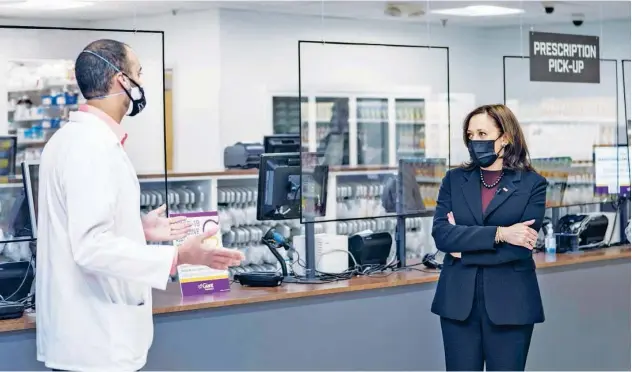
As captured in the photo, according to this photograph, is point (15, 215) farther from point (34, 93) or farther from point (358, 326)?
point (34, 93)

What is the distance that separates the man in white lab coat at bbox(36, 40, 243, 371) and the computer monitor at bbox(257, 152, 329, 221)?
6.79 ft

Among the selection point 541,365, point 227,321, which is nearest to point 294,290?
point 227,321

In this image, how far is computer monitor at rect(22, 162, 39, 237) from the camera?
12.6 feet

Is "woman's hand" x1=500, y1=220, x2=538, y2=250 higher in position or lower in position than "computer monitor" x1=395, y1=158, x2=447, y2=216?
lower

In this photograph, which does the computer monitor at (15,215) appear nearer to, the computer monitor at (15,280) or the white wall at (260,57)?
the computer monitor at (15,280)

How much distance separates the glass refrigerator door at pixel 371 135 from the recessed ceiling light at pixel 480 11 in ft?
14.8

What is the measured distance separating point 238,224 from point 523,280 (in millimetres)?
3315

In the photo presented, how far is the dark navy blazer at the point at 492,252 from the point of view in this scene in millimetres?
3410

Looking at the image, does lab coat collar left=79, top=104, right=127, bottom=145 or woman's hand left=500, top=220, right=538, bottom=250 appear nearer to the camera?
lab coat collar left=79, top=104, right=127, bottom=145

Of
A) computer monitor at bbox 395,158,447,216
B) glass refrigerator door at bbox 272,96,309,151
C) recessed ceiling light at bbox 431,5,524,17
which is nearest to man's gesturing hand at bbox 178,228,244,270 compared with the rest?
computer monitor at bbox 395,158,447,216

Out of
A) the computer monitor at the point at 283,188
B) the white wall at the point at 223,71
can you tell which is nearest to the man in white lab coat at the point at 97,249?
the computer monitor at the point at 283,188

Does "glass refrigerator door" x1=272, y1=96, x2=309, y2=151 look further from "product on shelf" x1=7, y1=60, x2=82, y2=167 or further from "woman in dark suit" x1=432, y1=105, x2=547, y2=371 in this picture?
"woman in dark suit" x1=432, y1=105, x2=547, y2=371

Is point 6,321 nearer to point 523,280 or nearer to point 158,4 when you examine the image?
point 523,280

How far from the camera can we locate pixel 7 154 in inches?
163
